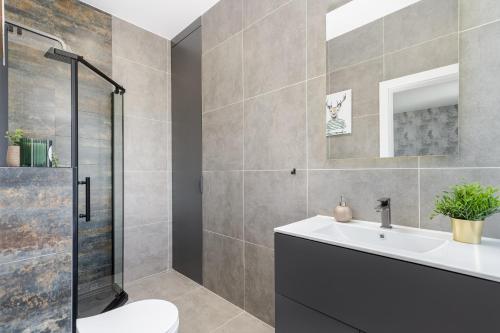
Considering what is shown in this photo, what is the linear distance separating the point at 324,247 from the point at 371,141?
668mm

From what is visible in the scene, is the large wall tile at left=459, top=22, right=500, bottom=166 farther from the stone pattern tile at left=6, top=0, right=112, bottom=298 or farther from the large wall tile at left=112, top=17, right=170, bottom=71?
the large wall tile at left=112, top=17, right=170, bottom=71

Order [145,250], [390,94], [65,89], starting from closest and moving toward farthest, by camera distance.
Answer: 1. [390,94]
2. [65,89]
3. [145,250]

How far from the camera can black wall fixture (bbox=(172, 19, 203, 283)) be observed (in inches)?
96.8

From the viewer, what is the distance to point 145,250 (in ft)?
8.51

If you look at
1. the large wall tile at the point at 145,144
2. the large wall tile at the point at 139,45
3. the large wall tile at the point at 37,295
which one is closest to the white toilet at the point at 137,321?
the large wall tile at the point at 37,295

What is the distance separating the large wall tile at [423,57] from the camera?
107 centimetres

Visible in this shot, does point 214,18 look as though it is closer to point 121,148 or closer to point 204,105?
point 204,105

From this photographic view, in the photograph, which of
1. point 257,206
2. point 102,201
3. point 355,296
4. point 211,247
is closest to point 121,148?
point 102,201

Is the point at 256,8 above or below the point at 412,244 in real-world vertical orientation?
above

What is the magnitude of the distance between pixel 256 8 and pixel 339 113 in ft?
3.75

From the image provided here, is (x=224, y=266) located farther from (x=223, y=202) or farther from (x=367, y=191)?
(x=367, y=191)

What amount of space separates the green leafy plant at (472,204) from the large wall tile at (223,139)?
1384 mm

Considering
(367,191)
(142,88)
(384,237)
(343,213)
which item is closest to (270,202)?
(343,213)

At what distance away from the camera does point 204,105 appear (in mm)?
2385
